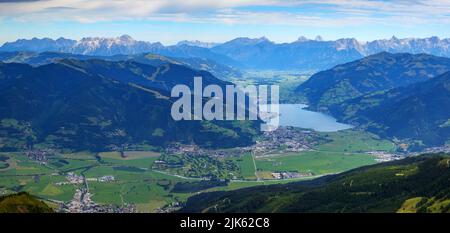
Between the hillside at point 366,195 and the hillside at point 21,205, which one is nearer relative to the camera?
the hillside at point 21,205

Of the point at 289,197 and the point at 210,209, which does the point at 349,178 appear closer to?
the point at 289,197

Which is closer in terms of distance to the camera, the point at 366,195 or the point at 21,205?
the point at 21,205

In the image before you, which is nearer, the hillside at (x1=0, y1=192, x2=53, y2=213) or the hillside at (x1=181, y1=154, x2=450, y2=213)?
the hillside at (x1=0, y1=192, x2=53, y2=213)
